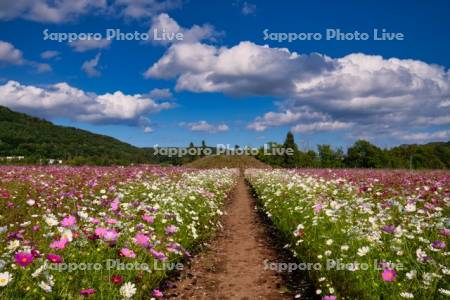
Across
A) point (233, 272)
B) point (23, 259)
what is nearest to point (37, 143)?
point (233, 272)

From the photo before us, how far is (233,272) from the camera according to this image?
661cm

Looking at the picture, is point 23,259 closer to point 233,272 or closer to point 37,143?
point 233,272

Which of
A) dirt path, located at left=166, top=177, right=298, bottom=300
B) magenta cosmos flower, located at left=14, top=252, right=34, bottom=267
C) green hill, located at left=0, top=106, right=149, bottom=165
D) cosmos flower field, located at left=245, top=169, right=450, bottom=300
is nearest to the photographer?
magenta cosmos flower, located at left=14, top=252, right=34, bottom=267

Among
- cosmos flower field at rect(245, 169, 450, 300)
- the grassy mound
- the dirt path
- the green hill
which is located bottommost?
the dirt path

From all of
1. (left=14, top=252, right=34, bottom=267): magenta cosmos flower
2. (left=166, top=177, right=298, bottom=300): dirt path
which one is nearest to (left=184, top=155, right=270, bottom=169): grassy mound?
(left=166, top=177, right=298, bottom=300): dirt path

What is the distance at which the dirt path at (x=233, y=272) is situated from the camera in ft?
18.1

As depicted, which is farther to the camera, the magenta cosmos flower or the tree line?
the tree line

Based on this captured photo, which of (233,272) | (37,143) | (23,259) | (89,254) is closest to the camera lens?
(23,259)

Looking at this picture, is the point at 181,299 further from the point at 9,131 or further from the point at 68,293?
the point at 9,131

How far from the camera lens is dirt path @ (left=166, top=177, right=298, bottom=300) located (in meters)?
5.53

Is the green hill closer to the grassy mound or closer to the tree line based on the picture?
the grassy mound

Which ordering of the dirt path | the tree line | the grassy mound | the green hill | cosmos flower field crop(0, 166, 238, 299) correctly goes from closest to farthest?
1. cosmos flower field crop(0, 166, 238, 299)
2. the dirt path
3. the grassy mound
4. the green hill
5. the tree line

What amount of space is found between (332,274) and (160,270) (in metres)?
2.54

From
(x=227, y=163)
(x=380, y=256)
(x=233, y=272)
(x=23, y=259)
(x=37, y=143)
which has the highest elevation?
(x=37, y=143)
